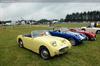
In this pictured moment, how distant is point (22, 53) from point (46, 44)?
7.48ft

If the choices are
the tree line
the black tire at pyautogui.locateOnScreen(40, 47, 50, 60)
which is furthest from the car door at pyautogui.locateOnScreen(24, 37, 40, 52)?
the tree line

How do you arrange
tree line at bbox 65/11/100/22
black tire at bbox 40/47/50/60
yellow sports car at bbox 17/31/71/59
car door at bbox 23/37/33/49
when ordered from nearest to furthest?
yellow sports car at bbox 17/31/71/59 < black tire at bbox 40/47/50/60 < car door at bbox 23/37/33/49 < tree line at bbox 65/11/100/22

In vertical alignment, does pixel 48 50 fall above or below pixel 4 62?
above

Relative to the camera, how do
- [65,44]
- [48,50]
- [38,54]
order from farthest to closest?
[38,54] < [65,44] < [48,50]

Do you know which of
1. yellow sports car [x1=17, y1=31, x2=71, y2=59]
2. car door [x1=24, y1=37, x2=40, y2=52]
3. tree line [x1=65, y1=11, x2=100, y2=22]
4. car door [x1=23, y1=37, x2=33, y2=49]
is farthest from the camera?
tree line [x1=65, y1=11, x2=100, y2=22]

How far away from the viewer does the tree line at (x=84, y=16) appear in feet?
312

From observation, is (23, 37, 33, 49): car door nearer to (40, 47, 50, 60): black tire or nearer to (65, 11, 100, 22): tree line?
(40, 47, 50, 60): black tire

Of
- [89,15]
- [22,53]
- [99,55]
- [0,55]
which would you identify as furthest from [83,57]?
[89,15]

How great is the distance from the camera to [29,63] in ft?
21.9

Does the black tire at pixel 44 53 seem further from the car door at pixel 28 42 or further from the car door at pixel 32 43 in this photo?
the car door at pixel 28 42

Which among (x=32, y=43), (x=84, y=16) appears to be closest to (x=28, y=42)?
(x=32, y=43)

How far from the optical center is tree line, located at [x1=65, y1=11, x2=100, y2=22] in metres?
95.1

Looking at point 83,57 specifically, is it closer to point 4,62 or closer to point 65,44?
point 65,44

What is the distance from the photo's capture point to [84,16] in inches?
4107
